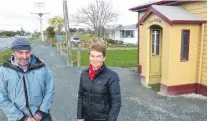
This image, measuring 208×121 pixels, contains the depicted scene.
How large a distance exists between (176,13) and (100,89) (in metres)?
5.08

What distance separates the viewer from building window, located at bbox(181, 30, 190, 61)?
690 cm

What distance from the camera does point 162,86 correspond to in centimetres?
722

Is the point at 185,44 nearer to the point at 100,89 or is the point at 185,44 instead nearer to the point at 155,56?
the point at 155,56

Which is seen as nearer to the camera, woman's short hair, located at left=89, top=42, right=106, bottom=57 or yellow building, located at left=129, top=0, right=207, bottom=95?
A: woman's short hair, located at left=89, top=42, right=106, bottom=57

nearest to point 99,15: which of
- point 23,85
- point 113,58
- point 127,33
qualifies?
point 127,33

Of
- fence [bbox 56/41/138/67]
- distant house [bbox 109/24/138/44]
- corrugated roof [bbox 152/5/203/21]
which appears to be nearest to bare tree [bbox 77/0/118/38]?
distant house [bbox 109/24/138/44]

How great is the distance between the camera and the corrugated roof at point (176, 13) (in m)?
6.70

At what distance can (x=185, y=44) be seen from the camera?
7.00 m

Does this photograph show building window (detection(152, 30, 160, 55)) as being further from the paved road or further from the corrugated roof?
the paved road

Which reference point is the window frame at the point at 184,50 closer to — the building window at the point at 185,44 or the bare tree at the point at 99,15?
the building window at the point at 185,44

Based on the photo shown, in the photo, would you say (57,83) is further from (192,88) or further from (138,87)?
(192,88)

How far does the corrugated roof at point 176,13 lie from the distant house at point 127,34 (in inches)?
1360

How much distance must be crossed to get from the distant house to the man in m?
39.3

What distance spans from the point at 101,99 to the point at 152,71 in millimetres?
5972
